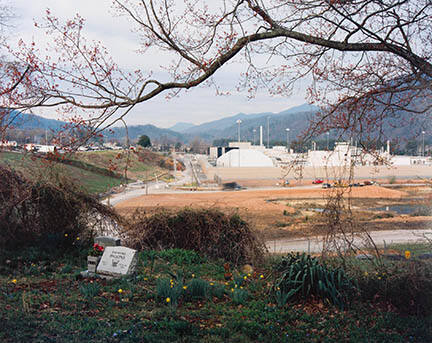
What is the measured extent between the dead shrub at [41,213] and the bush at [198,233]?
53.5 inches

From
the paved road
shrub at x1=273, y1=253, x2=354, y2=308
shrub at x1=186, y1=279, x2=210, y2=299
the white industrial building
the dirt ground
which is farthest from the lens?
the white industrial building

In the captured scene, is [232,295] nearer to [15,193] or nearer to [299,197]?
[15,193]

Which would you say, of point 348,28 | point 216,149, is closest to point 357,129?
point 348,28

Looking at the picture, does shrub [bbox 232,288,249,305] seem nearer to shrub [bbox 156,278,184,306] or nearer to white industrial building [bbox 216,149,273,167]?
shrub [bbox 156,278,184,306]

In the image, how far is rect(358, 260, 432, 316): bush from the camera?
17.5ft

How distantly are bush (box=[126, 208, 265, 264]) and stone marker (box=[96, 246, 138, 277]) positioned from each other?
2.36 meters

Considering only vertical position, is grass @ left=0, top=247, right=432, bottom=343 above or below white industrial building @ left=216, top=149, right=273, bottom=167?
below

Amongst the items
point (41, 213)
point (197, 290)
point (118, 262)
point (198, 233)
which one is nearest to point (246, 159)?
point (198, 233)

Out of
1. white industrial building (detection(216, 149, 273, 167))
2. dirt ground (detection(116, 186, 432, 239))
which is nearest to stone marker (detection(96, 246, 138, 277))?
dirt ground (detection(116, 186, 432, 239))

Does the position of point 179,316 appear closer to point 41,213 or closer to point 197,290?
point 197,290

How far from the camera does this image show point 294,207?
3934 cm

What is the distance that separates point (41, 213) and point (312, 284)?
21.6ft

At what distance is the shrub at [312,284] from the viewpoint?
5.61m

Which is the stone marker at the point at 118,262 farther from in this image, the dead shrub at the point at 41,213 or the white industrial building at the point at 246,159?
the white industrial building at the point at 246,159
